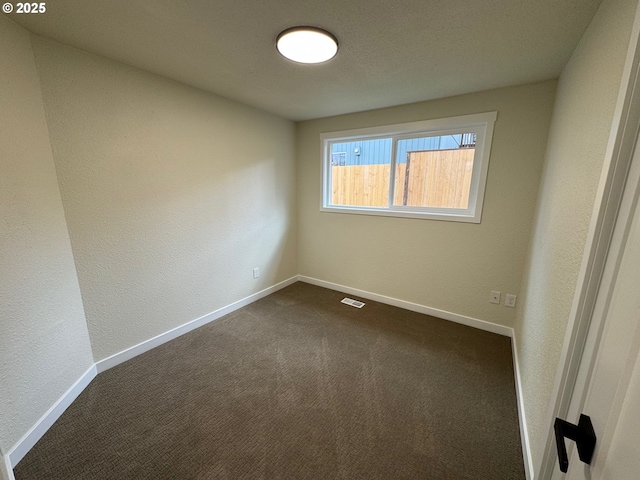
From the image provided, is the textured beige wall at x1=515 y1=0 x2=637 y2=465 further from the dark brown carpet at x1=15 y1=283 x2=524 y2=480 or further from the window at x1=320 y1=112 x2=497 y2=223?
the window at x1=320 y1=112 x2=497 y2=223

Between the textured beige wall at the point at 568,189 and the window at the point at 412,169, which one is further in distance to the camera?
the window at the point at 412,169

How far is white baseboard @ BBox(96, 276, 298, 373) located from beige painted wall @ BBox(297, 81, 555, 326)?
1.07 m

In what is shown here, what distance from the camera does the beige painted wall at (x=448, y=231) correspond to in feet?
6.93

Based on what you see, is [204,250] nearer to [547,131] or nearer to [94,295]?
[94,295]

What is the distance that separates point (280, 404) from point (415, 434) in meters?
0.83

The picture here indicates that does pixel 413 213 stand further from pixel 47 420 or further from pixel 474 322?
pixel 47 420

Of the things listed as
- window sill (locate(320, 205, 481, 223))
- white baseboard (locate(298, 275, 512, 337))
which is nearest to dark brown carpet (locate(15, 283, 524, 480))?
white baseboard (locate(298, 275, 512, 337))

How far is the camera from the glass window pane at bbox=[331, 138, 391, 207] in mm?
2963

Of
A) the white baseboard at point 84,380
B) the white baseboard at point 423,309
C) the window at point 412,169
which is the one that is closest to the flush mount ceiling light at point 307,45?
the window at point 412,169

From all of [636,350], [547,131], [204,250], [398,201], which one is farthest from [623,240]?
[204,250]

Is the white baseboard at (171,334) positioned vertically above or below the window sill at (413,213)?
below

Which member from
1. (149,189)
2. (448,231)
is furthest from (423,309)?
(149,189)

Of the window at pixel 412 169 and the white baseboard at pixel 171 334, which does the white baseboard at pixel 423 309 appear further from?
the window at pixel 412 169

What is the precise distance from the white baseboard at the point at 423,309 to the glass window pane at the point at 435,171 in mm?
1136
